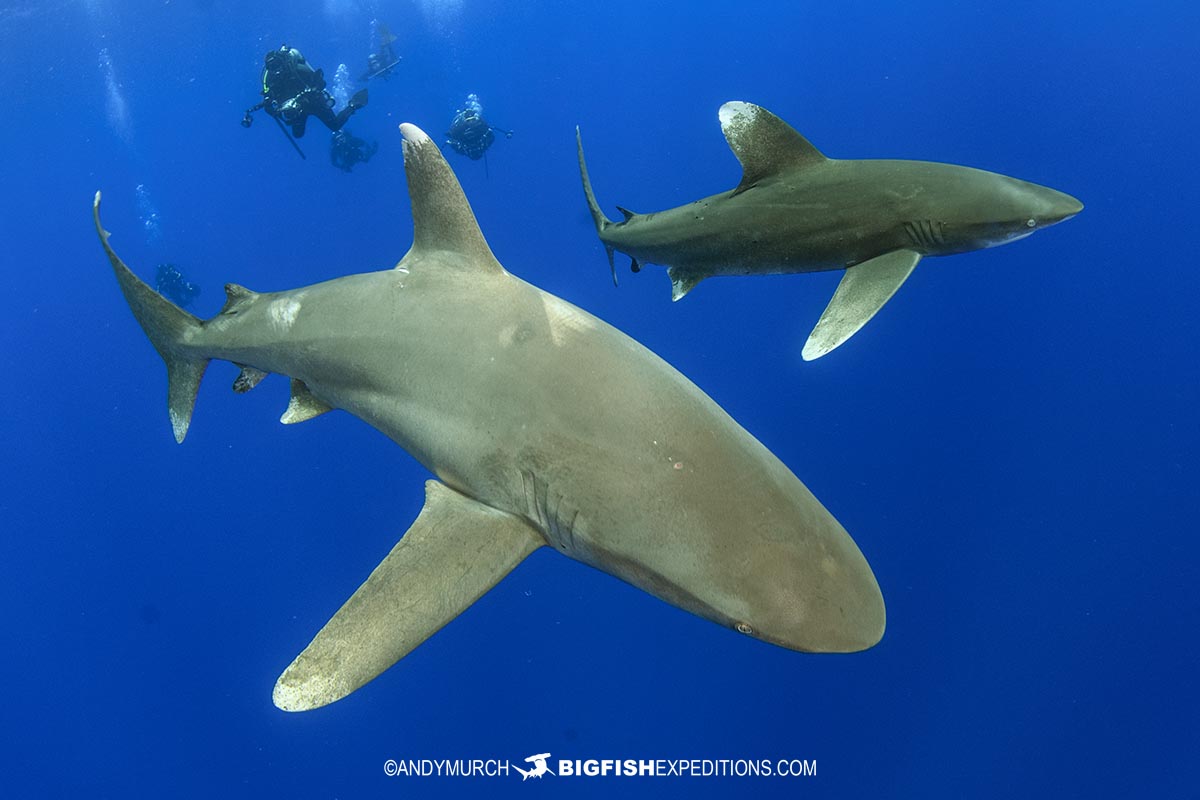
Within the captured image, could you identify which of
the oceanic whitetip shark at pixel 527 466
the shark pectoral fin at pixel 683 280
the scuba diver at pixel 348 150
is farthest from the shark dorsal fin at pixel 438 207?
the scuba diver at pixel 348 150

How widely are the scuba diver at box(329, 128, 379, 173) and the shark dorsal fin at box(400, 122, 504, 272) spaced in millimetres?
11864

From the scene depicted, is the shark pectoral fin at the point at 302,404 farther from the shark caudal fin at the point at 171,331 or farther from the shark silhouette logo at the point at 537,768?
the shark silhouette logo at the point at 537,768

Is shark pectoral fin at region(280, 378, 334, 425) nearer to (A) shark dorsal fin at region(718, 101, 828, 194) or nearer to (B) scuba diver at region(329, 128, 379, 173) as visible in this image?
(A) shark dorsal fin at region(718, 101, 828, 194)

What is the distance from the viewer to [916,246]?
4855 mm

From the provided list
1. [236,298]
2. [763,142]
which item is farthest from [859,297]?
[236,298]

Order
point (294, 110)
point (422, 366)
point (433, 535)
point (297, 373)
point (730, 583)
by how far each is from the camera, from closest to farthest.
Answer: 1. point (730, 583)
2. point (433, 535)
3. point (422, 366)
4. point (297, 373)
5. point (294, 110)

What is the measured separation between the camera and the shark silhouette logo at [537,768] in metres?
9.55

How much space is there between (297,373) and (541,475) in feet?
6.50

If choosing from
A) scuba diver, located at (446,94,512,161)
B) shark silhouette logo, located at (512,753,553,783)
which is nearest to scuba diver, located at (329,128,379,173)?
scuba diver, located at (446,94,512,161)

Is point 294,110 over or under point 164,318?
over

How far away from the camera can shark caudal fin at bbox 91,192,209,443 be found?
480cm

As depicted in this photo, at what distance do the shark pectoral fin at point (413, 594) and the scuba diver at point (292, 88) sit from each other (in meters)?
10.2

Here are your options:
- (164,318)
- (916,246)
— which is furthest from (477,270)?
(916,246)

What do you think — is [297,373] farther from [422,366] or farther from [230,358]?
[422,366]
